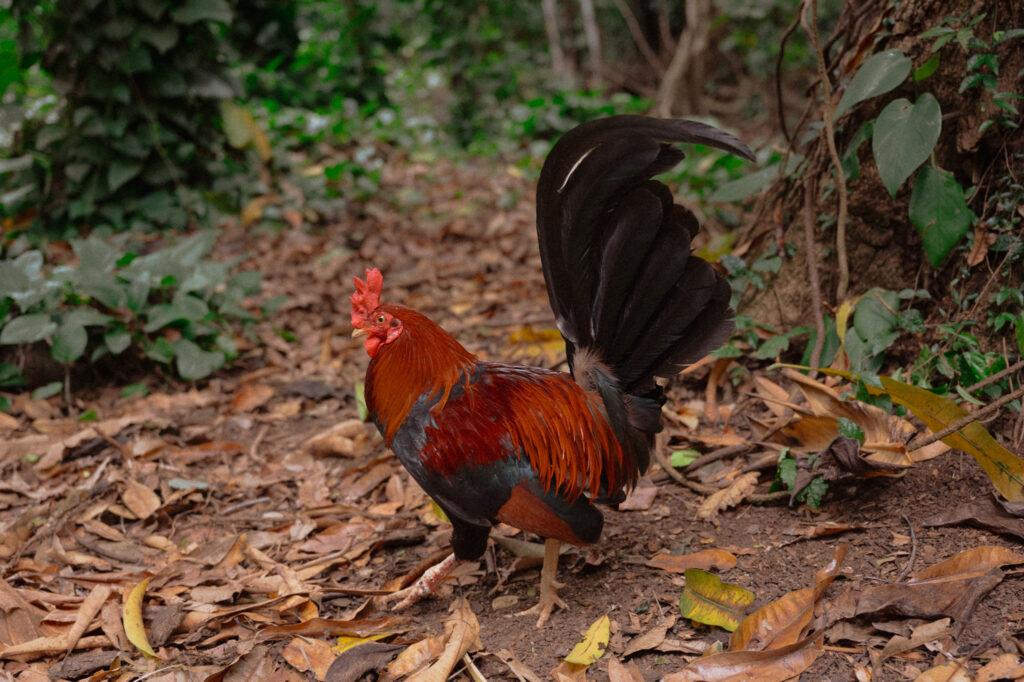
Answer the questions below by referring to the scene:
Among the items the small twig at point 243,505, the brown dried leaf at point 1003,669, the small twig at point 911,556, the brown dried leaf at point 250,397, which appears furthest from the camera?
the brown dried leaf at point 250,397

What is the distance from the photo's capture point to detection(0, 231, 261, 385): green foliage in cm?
437

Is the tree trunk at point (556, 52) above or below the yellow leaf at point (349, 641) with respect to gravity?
above

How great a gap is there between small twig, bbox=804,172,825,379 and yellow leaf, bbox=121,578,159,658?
3121mm

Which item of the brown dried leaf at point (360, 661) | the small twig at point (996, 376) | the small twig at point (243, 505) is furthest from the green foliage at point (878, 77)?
the small twig at point (243, 505)

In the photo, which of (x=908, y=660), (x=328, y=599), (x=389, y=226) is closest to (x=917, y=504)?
(x=908, y=660)

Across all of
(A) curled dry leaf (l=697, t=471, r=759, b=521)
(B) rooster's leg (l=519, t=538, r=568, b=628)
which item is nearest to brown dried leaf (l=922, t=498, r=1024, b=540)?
(A) curled dry leaf (l=697, t=471, r=759, b=521)

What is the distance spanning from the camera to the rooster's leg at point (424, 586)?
120 inches

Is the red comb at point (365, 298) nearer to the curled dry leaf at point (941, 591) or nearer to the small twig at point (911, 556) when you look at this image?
the curled dry leaf at point (941, 591)

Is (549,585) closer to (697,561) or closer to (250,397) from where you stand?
(697,561)

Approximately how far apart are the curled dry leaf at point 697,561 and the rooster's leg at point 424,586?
845mm

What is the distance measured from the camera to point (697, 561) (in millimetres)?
2887

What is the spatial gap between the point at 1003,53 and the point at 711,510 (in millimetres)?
2231

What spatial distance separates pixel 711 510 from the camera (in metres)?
3.19

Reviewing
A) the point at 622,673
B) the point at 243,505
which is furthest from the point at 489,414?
the point at 243,505
